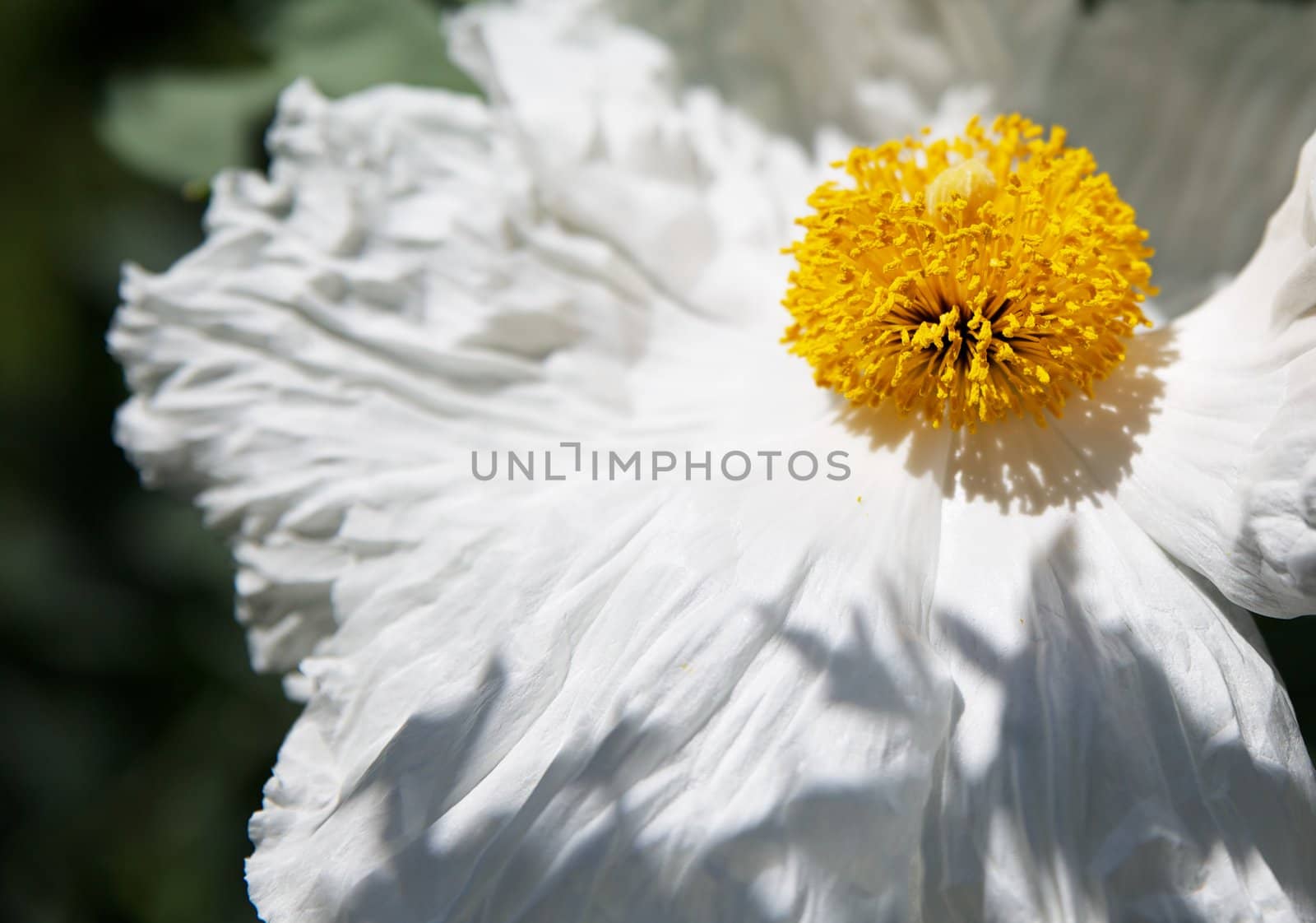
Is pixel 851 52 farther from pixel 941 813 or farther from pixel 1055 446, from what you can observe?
pixel 941 813

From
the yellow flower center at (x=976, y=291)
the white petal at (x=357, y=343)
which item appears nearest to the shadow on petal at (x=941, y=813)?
the yellow flower center at (x=976, y=291)

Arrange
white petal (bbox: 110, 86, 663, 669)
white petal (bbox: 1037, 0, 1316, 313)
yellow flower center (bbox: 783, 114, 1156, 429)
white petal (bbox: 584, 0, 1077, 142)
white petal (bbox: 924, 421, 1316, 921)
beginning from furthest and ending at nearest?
white petal (bbox: 584, 0, 1077, 142) < white petal (bbox: 1037, 0, 1316, 313) < white petal (bbox: 110, 86, 663, 669) < yellow flower center (bbox: 783, 114, 1156, 429) < white petal (bbox: 924, 421, 1316, 921)

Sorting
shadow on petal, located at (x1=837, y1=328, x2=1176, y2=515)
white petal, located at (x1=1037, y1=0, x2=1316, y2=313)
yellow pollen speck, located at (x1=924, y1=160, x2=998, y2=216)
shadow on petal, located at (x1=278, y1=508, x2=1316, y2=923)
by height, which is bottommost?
shadow on petal, located at (x1=278, y1=508, x2=1316, y2=923)

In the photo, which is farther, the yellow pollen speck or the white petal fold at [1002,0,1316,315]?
the white petal fold at [1002,0,1316,315]

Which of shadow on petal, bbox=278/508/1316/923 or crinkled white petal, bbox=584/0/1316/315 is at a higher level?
crinkled white petal, bbox=584/0/1316/315

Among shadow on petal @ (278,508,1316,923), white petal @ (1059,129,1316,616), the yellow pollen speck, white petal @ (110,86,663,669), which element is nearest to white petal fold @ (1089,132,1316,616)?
white petal @ (1059,129,1316,616)

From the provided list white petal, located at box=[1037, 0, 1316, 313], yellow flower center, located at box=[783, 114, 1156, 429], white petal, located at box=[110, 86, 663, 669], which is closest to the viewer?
yellow flower center, located at box=[783, 114, 1156, 429]

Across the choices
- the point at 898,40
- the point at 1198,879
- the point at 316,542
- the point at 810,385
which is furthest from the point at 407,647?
the point at 898,40

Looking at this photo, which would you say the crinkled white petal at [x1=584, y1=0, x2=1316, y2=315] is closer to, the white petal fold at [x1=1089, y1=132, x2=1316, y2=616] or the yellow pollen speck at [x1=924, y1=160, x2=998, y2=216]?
the white petal fold at [x1=1089, y1=132, x2=1316, y2=616]
